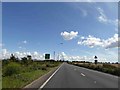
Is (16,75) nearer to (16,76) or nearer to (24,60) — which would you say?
(16,76)

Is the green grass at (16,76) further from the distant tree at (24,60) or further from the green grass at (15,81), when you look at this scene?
the distant tree at (24,60)

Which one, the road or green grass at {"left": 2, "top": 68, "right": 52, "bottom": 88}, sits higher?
green grass at {"left": 2, "top": 68, "right": 52, "bottom": 88}

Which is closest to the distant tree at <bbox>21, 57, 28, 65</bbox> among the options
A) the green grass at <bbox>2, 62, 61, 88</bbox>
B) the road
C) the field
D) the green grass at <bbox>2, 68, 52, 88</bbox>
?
the field

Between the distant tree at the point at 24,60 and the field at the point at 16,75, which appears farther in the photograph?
the distant tree at the point at 24,60

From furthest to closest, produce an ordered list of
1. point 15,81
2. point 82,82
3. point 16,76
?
point 16,76 → point 82,82 → point 15,81

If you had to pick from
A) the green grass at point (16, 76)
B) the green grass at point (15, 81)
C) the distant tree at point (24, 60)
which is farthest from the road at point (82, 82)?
the distant tree at point (24, 60)

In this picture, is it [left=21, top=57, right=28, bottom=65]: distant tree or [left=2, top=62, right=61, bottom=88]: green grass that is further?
[left=21, top=57, right=28, bottom=65]: distant tree

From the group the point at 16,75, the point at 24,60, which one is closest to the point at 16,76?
the point at 16,75

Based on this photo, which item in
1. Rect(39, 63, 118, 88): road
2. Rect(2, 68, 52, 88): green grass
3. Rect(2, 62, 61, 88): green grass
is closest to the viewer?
Rect(2, 68, 52, 88): green grass

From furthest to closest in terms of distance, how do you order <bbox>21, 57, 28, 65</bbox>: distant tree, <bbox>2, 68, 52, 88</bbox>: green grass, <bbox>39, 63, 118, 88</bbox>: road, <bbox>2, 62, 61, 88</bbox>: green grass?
1. <bbox>21, 57, 28, 65</bbox>: distant tree
2. <bbox>2, 62, 61, 88</bbox>: green grass
3. <bbox>39, 63, 118, 88</bbox>: road
4. <bbox>2, 68, 52, 88</bbox>: green grass

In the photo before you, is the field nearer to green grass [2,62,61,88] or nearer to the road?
green grass [2,62,61,88]

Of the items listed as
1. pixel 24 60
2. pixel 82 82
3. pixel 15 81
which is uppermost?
pixel 24 60

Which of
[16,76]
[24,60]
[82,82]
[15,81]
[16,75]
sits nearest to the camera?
[15,81]

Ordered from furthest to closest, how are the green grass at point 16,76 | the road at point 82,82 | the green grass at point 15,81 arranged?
the green grass at point 16,76, the road at point 82,82, the green grass at point 15,81
